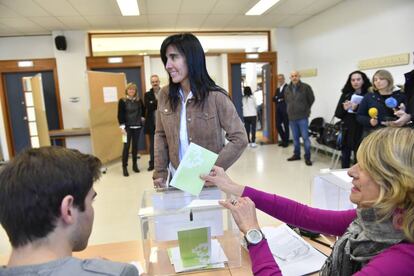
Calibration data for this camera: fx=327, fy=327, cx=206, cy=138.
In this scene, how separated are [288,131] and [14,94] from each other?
19.4 ft

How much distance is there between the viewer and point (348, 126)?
4.34 metres

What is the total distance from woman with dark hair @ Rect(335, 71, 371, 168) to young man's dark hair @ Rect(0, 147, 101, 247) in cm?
393

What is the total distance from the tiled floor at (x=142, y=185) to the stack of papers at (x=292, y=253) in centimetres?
120

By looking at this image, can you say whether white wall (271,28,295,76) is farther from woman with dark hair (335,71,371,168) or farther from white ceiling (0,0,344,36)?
woman with dark hair (335,71,371,168)

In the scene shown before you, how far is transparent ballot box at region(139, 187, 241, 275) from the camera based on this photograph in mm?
1233

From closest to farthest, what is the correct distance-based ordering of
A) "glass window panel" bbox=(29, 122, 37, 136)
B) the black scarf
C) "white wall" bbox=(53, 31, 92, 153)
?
the black scarf → "glass window panel" bbox=(29, 122, 37, 136) → "white wall" bbox=(53, 31, 92, 153)

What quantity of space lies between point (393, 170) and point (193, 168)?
0.66 metres

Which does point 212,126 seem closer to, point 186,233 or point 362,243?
point 186,233

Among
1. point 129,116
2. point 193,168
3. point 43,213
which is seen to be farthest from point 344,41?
point 43,213

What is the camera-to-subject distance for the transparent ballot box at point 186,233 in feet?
4.04

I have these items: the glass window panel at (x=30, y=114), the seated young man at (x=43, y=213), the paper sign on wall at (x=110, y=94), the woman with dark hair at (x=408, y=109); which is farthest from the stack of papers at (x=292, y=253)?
the glass window panel at (x=30, y=114)

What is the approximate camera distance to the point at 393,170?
81 centimetres

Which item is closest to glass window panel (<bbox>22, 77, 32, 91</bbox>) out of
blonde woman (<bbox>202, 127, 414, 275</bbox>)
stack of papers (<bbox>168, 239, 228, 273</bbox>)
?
stack of papers (<bbox>168, 239, 228, 273</bbox>)

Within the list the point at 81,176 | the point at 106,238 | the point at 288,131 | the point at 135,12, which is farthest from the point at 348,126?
the point at 81,176
